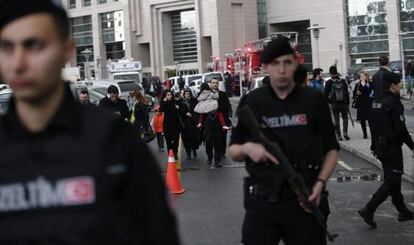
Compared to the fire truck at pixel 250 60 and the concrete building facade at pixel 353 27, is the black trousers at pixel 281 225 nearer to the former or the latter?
the fire truck at pixel 250 60

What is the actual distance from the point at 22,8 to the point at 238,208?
7.02 metres

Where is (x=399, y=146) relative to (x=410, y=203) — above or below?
above

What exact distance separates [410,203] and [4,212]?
741 cm

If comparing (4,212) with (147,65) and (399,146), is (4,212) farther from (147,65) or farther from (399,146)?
(147,65)

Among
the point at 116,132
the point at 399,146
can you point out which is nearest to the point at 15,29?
the point at 116,132

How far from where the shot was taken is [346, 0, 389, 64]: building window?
67938 millimetres

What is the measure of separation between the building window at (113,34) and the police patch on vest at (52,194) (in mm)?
86047

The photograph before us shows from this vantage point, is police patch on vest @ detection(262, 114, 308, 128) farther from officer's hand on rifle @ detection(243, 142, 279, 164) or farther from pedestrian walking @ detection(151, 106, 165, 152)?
pedestrian walking @ detection(151, 106, 165, 152)

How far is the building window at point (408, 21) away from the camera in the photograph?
66125 mm

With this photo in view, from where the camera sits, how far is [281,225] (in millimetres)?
3854

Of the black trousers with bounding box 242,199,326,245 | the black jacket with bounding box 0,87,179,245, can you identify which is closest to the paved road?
the black trousers with bounding box 242,199,326,245

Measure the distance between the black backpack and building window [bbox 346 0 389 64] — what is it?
174ft

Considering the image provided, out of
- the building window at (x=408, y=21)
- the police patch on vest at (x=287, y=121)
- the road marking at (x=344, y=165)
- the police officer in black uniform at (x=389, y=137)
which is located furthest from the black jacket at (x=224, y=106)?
the building window at (x=408, y=21)

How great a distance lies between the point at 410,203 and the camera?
853 centimetres
